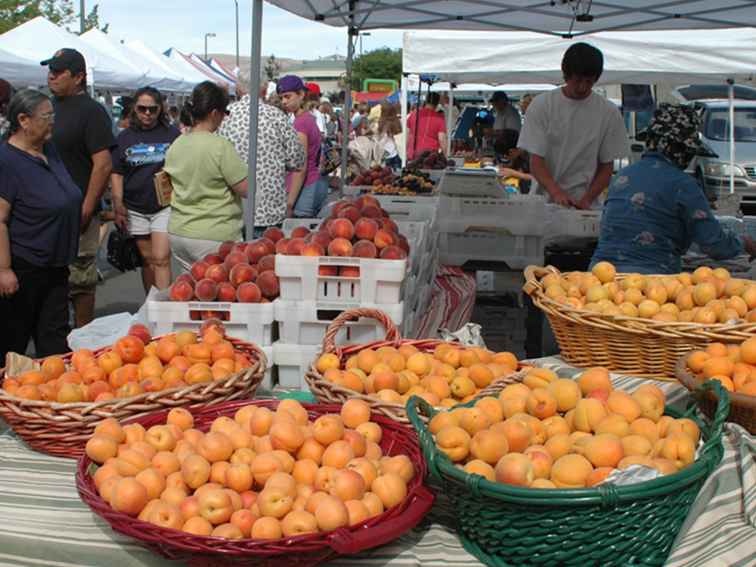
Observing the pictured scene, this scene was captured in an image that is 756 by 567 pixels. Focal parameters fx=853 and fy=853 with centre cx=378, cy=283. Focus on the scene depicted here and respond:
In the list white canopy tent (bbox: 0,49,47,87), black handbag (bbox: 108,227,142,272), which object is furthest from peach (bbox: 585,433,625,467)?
white canopy tent (bbox: 0,49,47,87)

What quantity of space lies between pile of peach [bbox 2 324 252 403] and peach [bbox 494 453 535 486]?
0.97 m

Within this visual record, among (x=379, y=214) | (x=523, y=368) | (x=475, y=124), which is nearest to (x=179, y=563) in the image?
(x=523, y=368)

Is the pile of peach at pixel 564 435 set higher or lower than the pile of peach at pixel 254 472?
higher

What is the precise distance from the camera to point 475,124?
839 inches

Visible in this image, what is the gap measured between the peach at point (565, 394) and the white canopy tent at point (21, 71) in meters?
10.9

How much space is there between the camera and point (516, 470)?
1648mm

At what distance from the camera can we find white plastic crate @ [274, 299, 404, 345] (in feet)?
9.82

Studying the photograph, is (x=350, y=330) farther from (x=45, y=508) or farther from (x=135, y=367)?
(x=45, y=508)

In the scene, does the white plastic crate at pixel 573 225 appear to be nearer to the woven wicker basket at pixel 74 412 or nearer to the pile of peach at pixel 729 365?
the pile of peach at pixel 729 365

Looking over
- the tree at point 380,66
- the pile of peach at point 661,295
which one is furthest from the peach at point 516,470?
the tree at point 380,66

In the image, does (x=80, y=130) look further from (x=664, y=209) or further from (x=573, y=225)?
(x=664, y=209)

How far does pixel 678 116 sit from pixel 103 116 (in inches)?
132

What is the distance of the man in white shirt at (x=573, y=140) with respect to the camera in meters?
5.59

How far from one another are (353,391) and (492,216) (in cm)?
274
